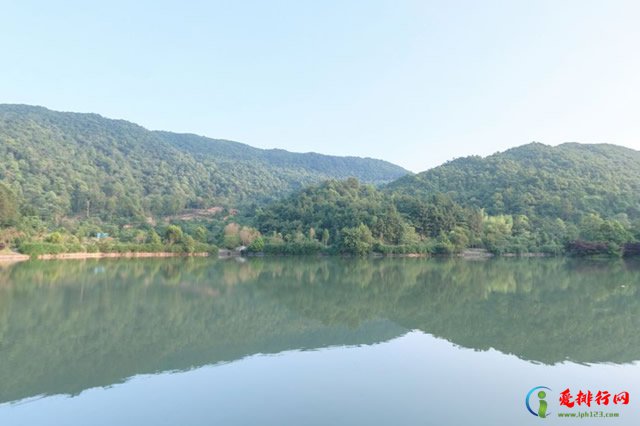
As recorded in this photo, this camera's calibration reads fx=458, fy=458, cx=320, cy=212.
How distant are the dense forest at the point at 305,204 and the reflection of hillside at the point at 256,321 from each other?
83.8 ft

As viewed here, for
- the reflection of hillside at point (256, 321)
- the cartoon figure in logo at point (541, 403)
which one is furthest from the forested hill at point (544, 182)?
the cartoon figure in logo at point (541, 403)

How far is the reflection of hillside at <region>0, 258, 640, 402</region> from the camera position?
8430 millimetres

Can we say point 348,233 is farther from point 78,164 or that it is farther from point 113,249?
point 78,164

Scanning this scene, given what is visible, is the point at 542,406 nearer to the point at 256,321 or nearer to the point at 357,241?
the point at 256,321

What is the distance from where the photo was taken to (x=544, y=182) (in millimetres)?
63344

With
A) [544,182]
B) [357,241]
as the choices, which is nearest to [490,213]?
[544,182]

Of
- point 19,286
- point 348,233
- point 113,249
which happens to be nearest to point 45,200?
point 113,249

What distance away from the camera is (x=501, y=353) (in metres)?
9.00

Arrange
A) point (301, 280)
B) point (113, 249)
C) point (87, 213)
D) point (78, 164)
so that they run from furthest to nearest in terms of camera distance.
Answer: point (78, 164) < point (87, 213) < point (113, 249) < point (301, 280)

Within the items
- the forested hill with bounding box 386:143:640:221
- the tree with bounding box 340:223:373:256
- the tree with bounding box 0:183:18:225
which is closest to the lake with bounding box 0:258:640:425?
the tree with bounding box 0:183:18:225

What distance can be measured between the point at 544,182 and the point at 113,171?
Result: 72.4 metres

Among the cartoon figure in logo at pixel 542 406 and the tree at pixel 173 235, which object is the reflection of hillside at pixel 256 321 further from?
the tree at pixel 173 235

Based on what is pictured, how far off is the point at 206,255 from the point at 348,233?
583 inches

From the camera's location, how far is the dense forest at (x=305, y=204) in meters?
45.7
